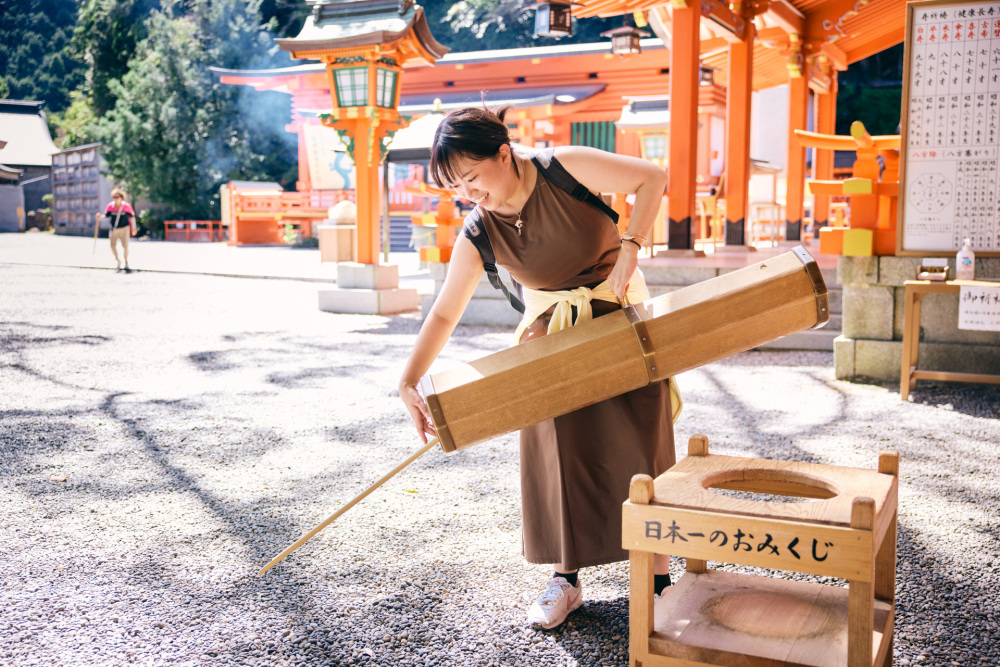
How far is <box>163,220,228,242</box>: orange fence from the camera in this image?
27.1m

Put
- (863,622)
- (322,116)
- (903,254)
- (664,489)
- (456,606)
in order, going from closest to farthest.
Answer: (863,622) → (664,489) → (456,606) → (903,254) → (322,116)

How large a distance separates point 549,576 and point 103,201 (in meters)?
31.6

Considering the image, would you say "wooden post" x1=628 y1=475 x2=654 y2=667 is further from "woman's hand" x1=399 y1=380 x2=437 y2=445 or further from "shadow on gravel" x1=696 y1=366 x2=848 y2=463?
"shadow on gravel" x1=696 y1=366 x2=848 y2=463

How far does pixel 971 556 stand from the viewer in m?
2.67

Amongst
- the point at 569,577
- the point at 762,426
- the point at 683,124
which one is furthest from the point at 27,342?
the point at 569,577

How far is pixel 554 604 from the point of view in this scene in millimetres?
2209

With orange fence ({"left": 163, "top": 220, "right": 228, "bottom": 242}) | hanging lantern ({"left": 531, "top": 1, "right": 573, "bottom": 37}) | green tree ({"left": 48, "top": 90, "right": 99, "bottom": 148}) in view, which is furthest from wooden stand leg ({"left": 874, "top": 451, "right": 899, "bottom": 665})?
green tree ({"left": 48, "top": 90, "right": 99, "bottom": 148})

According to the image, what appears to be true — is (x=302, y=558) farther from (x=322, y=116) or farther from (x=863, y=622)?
(x=322, y=116)

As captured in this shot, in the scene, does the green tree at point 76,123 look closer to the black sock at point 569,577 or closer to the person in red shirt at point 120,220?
the person in red shirt at point 120,220

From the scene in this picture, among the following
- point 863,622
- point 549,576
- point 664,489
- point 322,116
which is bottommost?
point 549,576

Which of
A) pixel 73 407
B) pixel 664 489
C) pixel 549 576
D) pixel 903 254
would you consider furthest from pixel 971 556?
pixel 73 407

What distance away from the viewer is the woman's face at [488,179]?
6.27ft

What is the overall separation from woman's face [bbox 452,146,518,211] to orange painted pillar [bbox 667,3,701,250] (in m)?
6.28

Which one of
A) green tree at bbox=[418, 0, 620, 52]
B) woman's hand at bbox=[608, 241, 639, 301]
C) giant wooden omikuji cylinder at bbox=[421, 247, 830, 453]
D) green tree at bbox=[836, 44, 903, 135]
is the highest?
green tree at bbox=[418, 0, 620, 52]
